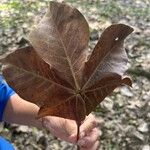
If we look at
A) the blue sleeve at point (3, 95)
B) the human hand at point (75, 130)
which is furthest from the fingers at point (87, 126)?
the blue sleeve at point (3, 95)

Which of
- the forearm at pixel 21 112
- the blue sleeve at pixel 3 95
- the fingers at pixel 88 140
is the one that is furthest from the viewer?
the blue sleeve at pixel 3 95

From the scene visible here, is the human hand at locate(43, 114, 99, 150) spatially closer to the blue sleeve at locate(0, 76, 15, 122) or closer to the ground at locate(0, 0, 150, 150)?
the blue sleeve at locate(0, 76, 15, 122)

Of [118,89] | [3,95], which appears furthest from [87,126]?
[118,89]

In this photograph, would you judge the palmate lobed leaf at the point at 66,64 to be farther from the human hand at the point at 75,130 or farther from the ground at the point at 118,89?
the ground at the point at 118,89

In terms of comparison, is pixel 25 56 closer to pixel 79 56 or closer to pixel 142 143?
pixel 79 56

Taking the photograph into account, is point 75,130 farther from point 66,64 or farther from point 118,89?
point 118,89

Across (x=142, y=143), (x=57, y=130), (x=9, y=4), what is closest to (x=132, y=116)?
(x=142, y=143)

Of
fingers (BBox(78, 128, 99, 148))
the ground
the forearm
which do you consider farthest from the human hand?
the ground
